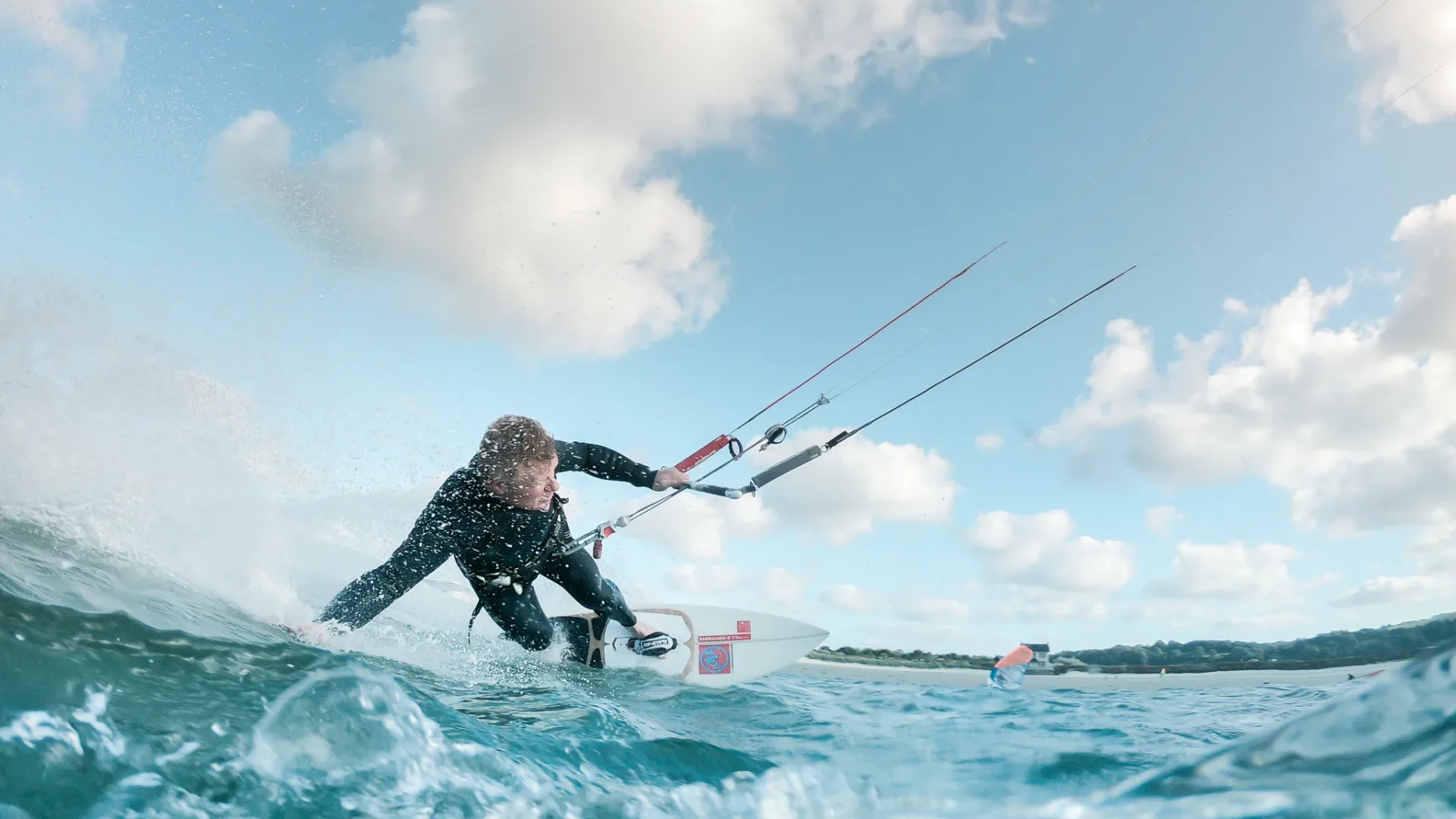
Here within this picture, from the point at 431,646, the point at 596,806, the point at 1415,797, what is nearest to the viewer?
the point at 1415,797

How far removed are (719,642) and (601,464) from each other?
6.17 ft

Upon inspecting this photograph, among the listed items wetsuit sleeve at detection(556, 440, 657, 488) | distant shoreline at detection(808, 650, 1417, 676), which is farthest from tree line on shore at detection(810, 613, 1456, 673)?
wetsuit sleeve at detection(556, 440, 657, 488)

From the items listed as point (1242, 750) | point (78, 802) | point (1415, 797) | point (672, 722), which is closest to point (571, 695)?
point (672, 722)

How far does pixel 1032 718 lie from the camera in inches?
174

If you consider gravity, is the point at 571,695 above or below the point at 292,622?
below

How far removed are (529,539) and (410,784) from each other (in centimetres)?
275

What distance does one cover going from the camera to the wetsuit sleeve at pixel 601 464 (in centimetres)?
533

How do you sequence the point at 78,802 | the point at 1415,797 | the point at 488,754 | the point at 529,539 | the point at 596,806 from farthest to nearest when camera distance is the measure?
1. the point at 529,539
2. the point at 488,754
3. the point at 596,806
4. the point at 78,802
5. the point at 1415,797

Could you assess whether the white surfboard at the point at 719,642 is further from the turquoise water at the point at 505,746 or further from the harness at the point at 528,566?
the turquoise water at the point at 505,746

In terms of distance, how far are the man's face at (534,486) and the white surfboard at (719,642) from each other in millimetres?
1476

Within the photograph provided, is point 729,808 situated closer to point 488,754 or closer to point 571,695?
point 488,754

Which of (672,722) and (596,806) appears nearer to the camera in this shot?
(596,806)

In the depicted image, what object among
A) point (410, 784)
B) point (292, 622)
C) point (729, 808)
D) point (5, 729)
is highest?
point (292, 622)

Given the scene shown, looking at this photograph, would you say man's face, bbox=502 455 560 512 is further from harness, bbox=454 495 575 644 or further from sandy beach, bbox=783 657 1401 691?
sandy beach, bbox=783 657 1401 691
